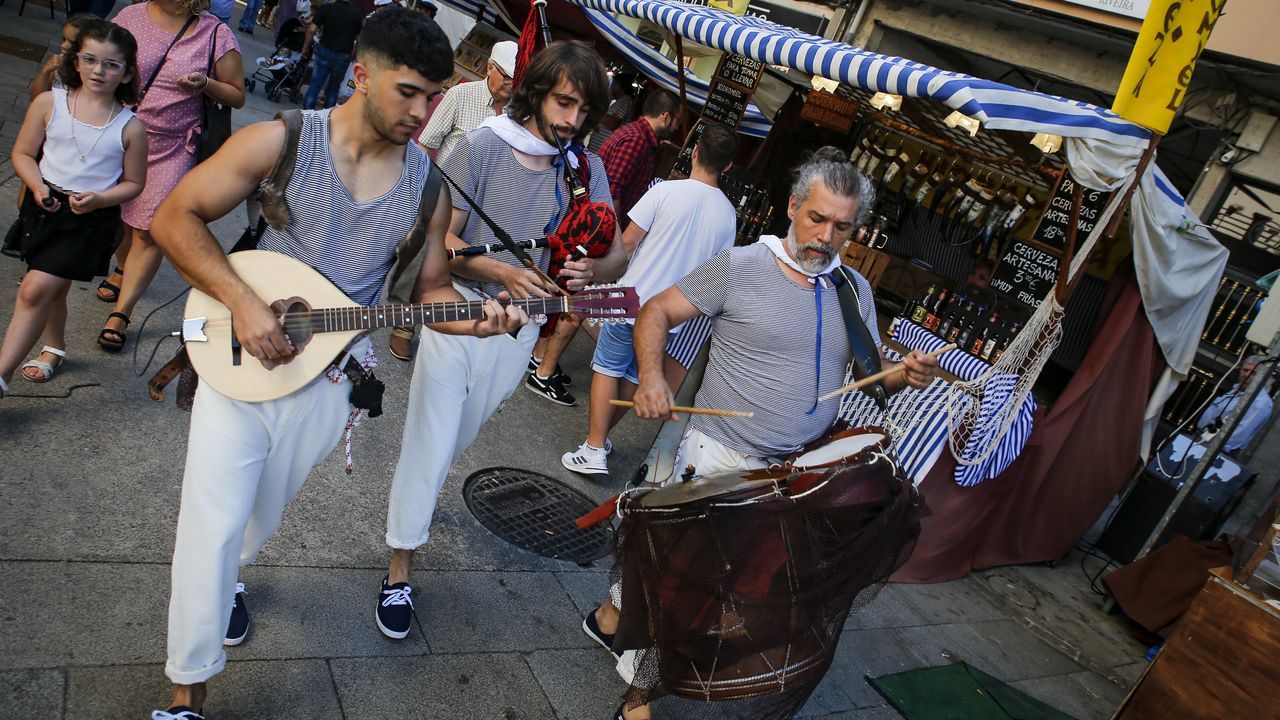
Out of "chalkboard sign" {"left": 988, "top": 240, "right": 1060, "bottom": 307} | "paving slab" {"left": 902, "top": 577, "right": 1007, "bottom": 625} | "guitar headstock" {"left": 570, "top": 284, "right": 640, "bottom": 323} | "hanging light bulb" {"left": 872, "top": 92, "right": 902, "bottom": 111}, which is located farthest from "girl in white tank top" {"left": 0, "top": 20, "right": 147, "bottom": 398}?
"chalkboard sign" {"left": 988, "top": 240, "right": 1060, "bottom": 307}

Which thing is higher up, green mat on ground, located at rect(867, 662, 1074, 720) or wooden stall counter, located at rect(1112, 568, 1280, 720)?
wooden stall counter, located at rect(1112, 568, 1280, 720)

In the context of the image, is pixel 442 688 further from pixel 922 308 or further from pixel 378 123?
pixel 922 308

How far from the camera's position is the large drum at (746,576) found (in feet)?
8.54

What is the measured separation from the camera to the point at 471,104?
5.51 m

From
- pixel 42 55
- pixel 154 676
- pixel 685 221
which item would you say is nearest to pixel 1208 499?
pixel 685 221

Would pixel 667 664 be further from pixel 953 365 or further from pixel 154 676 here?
pixel 953 365

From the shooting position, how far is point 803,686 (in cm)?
276

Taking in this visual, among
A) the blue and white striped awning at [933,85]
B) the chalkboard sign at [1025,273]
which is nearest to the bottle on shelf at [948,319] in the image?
the chalkboard sign at [1025,273]


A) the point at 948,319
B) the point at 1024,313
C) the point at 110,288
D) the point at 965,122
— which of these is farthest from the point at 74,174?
the point at 1024,313

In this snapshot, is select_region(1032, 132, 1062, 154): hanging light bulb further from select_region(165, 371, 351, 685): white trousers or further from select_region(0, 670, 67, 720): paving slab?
select_region(0, 670, 67, 720): paving slab

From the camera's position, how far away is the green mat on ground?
424cm

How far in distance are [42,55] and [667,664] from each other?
457 inches

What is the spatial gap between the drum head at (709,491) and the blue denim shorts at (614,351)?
7.87 feet

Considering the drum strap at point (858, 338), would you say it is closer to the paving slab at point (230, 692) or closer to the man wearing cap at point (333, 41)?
the paving slab at point (230, 692)
